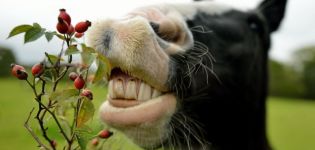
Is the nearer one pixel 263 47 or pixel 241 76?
pixel 241 76

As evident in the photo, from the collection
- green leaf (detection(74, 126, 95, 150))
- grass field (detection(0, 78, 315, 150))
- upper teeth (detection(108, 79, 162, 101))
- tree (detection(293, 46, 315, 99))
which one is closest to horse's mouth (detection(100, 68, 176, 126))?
upper teeth (detection(108, 79, 162, 101))

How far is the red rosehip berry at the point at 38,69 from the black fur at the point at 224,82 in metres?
0.82

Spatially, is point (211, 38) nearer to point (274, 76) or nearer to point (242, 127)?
point (242, 127)

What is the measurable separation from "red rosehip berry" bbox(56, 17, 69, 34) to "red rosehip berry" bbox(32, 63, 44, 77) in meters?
0.10

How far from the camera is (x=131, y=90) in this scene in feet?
6.11

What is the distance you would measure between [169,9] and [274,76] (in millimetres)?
47842

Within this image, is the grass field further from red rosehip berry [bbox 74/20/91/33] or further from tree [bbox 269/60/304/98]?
tree [bbox 269/60/304/98]

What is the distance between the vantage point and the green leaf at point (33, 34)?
4.16 ft

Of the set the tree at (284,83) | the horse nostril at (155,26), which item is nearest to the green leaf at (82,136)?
the horse nostril at (155,26)

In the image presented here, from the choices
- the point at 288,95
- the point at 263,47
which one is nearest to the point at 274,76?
the point at 288,95

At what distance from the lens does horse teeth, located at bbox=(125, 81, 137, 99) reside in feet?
6.05

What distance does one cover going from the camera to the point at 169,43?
206 centimetres

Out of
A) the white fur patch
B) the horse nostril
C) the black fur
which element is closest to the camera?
the horse nostril

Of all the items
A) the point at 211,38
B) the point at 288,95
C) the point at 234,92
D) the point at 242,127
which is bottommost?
the point at 288,95
